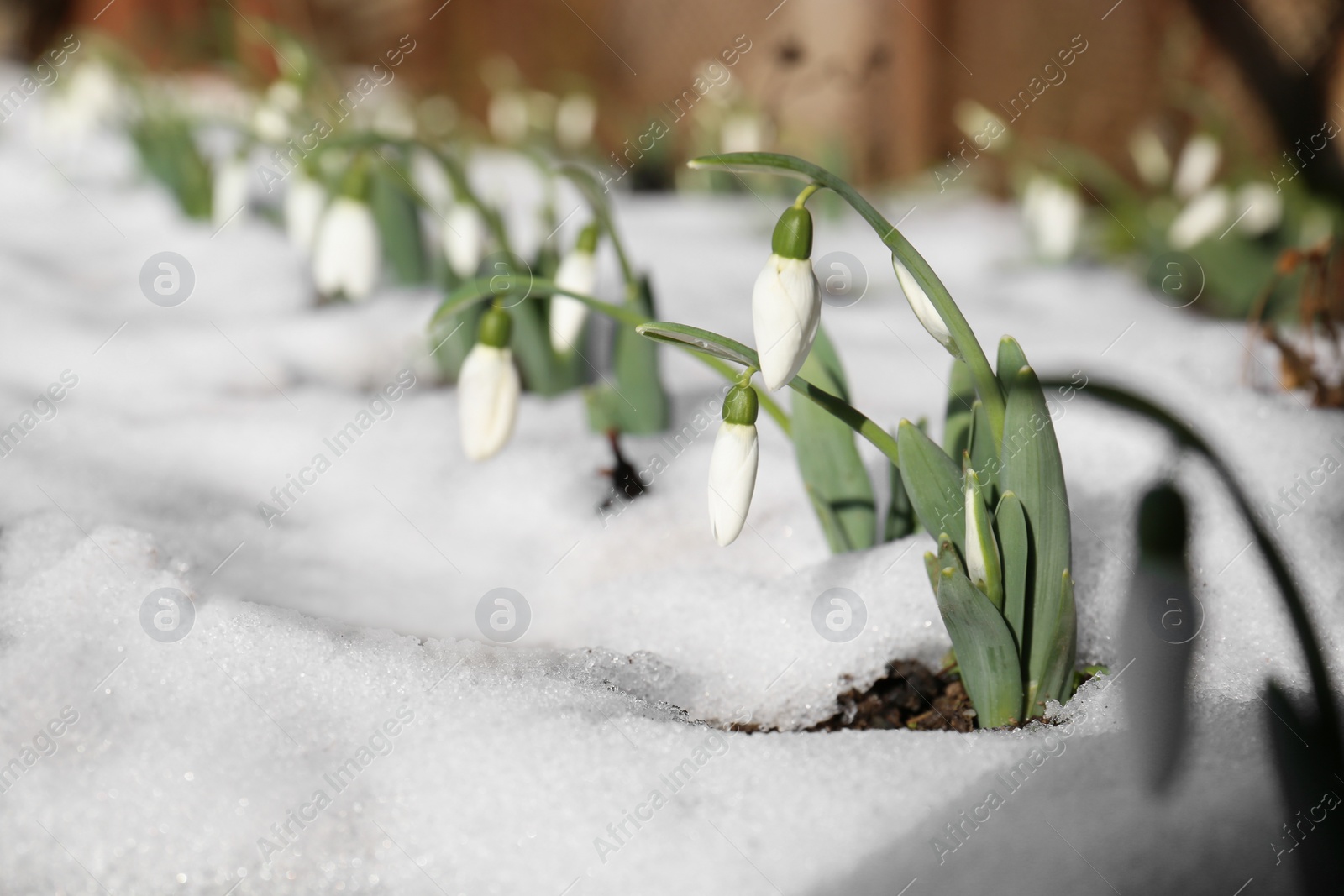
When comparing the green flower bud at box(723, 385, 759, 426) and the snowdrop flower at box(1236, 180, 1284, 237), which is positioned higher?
the green flower bud at box(723, 385, 759, 426)

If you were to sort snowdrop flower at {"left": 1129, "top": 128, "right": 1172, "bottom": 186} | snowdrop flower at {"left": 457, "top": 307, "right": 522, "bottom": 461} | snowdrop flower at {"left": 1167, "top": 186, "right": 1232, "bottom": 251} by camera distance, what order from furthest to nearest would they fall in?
snowdrop flower at {"left": 1129, "top": 128, "right": 1172, "bottom": 186}, snowdrop flower at {"left": 1167, "top": 186, "right": 1232, "bottom": 251}, snowdrop flower at {"left": 457, "top": 307, "right": 522, "bottom": 461}

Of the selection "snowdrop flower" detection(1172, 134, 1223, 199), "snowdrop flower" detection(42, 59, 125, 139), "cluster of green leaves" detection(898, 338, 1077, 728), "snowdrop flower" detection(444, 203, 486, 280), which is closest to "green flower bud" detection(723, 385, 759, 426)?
"cluster of green leaves" detection(898, 338, 1077, 728)

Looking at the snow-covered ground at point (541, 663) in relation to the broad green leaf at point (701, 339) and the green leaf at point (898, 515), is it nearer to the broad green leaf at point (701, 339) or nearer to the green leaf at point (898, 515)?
the green leaf at point (898, 515)

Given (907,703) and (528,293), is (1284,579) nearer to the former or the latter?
(907,703)

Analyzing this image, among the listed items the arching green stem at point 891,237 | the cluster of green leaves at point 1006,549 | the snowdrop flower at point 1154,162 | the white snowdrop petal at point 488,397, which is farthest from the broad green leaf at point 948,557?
the snowdrop flower at point 1154,162

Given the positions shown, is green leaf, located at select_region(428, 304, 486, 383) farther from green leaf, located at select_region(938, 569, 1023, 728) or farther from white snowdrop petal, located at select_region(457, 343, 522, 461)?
green leaf, located at select_region(938, 569, 1023, 728)

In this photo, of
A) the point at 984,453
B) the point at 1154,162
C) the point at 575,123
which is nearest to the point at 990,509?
the point at 984,453
